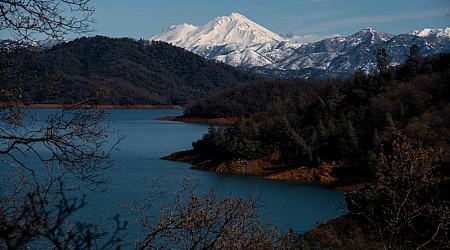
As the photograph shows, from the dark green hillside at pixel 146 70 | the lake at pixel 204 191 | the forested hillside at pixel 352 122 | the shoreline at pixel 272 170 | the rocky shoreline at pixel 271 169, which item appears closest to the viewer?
the lake at pixel 204 191

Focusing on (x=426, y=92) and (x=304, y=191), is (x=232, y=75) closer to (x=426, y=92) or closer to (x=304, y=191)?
(x=426, y=92)

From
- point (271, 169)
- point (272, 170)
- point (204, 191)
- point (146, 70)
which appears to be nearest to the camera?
point (204, 191)

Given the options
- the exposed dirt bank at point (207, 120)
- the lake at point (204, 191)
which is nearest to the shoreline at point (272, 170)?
the lake at point (204, 191)

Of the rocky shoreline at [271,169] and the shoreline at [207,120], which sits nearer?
the rocky shoreline at [271,169]

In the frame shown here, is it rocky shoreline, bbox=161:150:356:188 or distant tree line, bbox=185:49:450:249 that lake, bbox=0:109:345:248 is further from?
distant tree line, bbox=185:49:450:249

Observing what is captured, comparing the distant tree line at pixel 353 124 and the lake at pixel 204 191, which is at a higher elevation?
the distant tree line at pixel 353 124

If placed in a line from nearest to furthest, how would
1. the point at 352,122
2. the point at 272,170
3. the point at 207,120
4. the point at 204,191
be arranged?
the point at 204,191
the point at 272,170
the point at 352,122
the point at 207,120

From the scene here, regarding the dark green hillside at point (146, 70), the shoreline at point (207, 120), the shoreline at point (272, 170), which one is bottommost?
the shoreline at point (272, 170)

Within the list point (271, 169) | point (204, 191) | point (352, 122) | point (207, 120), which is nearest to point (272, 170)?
point (271, 169)

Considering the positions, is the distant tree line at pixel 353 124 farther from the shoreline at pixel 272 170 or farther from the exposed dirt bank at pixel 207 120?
the exposed dirt bank at pixel 207 120

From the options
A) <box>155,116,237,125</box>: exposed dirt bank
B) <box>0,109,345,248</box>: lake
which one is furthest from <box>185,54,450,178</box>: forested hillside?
<box>155,116,237,125</box>: exposed dirt bank

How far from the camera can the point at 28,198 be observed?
362 centimetres

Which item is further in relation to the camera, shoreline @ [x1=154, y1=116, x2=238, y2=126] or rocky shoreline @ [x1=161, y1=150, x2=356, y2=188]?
shoreline @ [x1=154, y1=116, x2=238, y2=126]

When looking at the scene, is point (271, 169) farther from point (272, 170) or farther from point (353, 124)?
Answer: point (353, 124)
